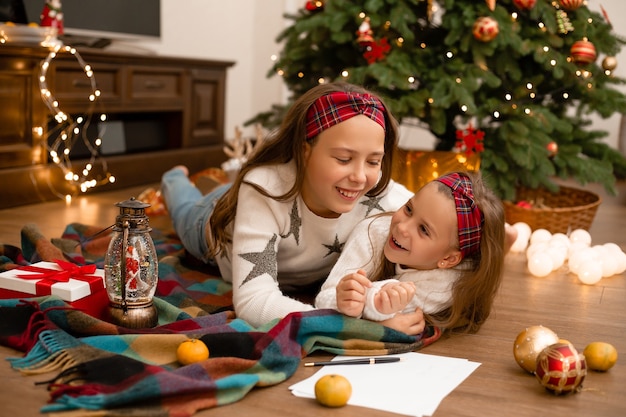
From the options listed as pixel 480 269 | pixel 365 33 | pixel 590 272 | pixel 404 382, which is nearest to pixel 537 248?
pixel 590 272

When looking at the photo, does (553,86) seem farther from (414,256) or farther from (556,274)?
(414,256)

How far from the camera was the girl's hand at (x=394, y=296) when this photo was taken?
155 centimetres

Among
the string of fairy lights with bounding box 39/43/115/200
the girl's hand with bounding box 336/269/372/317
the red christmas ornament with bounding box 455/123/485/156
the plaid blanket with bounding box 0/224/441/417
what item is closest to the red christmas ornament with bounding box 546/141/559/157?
the red christmas ornament with bounding box 455/123/485/156

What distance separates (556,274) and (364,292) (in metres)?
1.09

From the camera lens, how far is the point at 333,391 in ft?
4.23

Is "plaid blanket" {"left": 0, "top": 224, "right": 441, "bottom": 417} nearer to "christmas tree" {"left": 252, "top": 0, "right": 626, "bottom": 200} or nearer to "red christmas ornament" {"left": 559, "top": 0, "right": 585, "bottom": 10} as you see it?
"christmas tree" {"left": 252, "top": 0, "right": 626, "bottom": 200}

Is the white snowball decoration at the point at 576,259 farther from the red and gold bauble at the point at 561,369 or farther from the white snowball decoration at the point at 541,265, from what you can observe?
the red and gold bauble at the point at 561,369

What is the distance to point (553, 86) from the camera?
321 cm

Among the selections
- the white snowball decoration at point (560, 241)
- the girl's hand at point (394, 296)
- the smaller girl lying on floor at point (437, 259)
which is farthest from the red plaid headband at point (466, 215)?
the white snowball decoration at point (560, 241)

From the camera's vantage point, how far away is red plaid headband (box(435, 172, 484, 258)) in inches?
64.4

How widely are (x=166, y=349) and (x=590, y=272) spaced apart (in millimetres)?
1392

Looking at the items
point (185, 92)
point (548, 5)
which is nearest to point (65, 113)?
point (185, 92)

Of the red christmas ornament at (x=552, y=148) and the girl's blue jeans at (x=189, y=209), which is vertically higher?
the red christmas ornament at (x=552, y=148)

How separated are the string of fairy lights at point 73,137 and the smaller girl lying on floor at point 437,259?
1820 millimetres
